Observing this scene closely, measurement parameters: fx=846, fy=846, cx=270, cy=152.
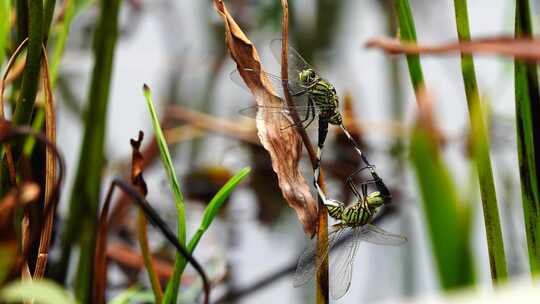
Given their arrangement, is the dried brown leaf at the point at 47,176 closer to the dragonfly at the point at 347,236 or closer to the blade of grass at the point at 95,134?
the blade of grass at the point at 95,134

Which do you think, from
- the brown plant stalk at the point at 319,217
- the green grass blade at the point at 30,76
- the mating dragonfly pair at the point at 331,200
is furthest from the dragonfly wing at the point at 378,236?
the green grass blade at the point at 30,76

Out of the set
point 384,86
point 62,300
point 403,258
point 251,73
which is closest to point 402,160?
point 384,86

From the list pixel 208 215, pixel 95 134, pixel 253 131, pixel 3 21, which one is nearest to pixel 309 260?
pixel 208 215

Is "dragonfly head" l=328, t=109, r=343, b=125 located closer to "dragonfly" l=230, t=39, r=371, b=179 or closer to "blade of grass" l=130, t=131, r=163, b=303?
"dragonfly" l=230, t=39, r=371, b=179

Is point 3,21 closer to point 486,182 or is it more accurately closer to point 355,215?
point 355,215

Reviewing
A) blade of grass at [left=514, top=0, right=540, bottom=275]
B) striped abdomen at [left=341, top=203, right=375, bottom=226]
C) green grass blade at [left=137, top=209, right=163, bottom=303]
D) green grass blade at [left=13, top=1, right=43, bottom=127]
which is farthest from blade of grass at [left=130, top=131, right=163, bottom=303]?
blade of grass at [left=514, top=0, right=540, bottom=275]

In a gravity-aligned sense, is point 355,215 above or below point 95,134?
below
